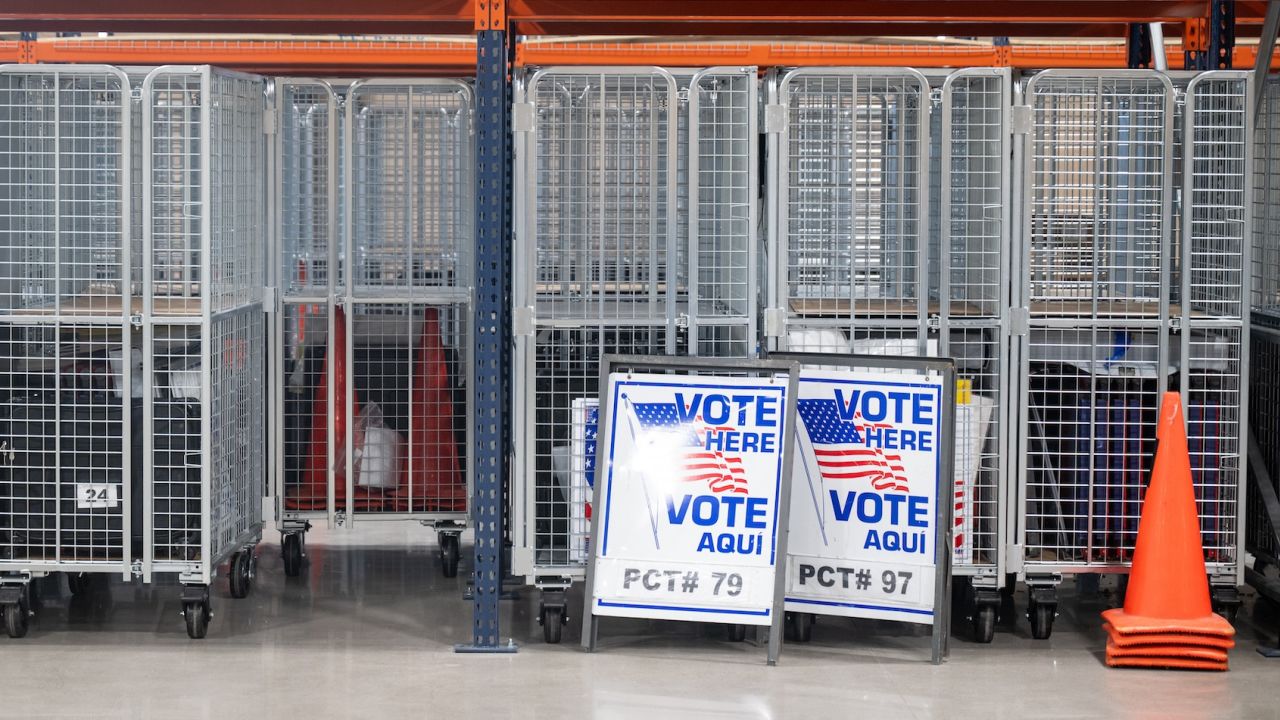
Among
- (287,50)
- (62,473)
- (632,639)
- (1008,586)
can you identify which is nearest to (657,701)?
(632,639)

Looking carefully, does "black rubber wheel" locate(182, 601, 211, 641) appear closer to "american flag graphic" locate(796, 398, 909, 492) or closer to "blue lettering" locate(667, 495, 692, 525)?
"blue lettering" locate(667, 495, 692, 525)

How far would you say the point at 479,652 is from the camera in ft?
20.7

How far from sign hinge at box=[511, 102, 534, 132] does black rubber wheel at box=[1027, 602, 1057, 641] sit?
2.92 m

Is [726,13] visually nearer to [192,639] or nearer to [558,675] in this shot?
[558,675]

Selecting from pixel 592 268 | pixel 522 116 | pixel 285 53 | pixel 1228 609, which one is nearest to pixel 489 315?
pixel 592 268

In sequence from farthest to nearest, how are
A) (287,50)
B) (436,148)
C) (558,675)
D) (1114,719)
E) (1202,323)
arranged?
(287,50) < (436,148) < (1202,323) < (558,675) < (1114,719)

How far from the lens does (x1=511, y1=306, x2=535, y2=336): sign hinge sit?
248 inches

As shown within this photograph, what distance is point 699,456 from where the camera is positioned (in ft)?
20.3

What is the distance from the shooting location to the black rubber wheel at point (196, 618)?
6.48 m

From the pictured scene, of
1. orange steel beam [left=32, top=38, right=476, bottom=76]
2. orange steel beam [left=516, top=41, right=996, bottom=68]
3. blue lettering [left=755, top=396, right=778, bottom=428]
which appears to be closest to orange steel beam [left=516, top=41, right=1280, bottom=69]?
orange steel beam [left=516, top=41, right=996, bottom=68]

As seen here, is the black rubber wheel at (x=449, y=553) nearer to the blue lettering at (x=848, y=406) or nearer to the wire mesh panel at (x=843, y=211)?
the wire mesh panel at (x=843, y=211)

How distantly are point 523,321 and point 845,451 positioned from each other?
4.66ft

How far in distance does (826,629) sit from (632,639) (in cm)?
89

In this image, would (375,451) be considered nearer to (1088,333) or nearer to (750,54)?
(1088,333)
